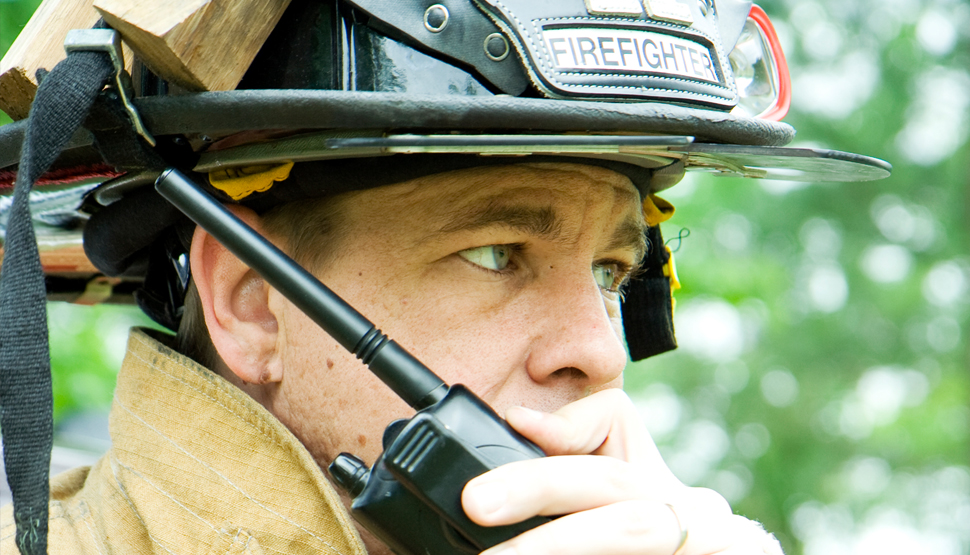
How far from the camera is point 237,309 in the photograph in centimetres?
187

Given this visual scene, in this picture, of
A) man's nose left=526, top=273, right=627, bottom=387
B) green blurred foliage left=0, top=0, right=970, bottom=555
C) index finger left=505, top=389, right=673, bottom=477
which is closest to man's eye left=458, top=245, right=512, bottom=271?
man's nose left=526, top=273, right=627, bottom=387

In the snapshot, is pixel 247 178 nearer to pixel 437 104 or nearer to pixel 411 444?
pixel 437 104

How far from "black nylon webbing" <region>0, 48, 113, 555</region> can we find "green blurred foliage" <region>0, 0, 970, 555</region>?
9.05 meters

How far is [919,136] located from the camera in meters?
10.8

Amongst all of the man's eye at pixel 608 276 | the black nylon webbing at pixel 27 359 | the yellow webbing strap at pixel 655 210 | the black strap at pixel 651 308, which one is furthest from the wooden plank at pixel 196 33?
the black strap at pixel 651 308

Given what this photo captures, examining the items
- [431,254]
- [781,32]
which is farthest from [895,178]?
[431,254]

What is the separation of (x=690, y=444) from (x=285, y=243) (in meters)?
9.64

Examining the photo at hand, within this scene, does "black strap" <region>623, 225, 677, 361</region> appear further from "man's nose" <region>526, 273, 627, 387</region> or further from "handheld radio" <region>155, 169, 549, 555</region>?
"handheld radio" <region>155, 169, 549, 555</region>

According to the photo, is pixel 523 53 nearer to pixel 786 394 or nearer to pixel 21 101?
pixel 21 101

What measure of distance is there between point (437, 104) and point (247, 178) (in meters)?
0.50

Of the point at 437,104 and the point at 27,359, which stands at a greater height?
the point at 437,104

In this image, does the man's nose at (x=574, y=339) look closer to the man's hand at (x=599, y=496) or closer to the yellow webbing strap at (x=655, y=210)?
the man's hand at (x=599, y=496)

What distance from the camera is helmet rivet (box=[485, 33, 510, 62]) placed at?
1560 millimetres

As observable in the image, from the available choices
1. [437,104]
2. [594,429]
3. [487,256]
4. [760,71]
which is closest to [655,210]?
[760,71]
